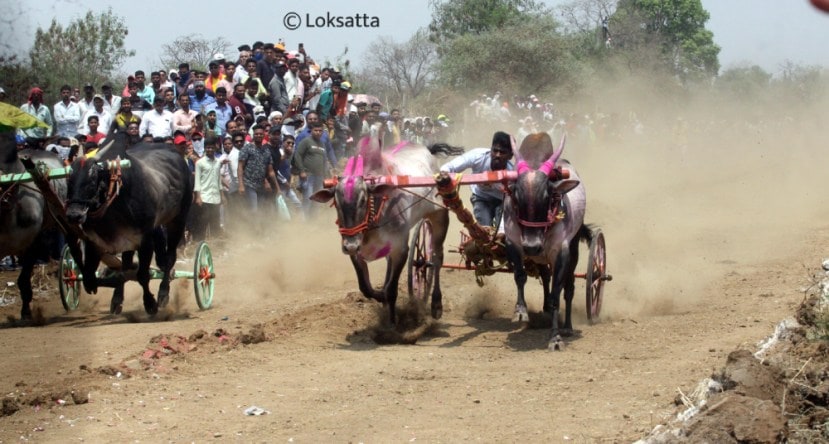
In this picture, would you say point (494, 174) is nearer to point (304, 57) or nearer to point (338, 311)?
point (338, 311)

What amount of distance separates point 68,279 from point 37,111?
14.4 ft

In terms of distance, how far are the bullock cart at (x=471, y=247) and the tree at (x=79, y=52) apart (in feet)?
23.5

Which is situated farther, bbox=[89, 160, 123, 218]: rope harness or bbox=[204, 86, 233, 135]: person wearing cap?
bbox=[204, 86, 233, 135]: person wearing cap

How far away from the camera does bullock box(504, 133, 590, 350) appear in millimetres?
9547

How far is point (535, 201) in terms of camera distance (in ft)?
31.2

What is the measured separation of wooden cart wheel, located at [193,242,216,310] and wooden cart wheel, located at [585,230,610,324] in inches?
168

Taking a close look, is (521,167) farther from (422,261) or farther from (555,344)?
(422,261)

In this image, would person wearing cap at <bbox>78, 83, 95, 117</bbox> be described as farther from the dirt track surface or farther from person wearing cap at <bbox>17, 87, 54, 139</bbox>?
the dirt track surface

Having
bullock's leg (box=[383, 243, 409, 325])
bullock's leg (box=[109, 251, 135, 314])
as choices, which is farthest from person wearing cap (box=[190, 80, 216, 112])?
bullock's leg (box=[383, 243, 409, 325])

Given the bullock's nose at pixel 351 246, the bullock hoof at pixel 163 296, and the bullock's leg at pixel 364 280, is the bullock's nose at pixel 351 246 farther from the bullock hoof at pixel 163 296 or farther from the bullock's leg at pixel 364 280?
the bullock hoof at pixel 163 296

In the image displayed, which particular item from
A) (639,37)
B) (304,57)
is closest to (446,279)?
(304,57)

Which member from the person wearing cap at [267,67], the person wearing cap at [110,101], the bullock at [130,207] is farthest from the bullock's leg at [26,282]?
the person wearing cap at [267,67]

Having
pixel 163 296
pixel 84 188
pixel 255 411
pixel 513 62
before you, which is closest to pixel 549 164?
pixel 255 411

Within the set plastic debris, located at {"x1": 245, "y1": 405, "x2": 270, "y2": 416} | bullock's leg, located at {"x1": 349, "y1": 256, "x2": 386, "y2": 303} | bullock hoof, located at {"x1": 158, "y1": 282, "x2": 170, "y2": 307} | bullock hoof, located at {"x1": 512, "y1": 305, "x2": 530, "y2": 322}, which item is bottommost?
plastic debris, located at {"x1": 245, "y1": 405, "x2": 270, "y2": 416}
